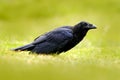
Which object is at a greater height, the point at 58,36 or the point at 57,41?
the point at 58,36

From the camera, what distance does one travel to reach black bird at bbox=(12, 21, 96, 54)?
14.7 meters

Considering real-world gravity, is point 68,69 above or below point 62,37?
below

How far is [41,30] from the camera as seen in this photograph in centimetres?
3144

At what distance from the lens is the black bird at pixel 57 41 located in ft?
48.1

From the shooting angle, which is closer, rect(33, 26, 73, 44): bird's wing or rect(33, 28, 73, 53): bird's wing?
rect(33, 28, 73, 53): bird's wing

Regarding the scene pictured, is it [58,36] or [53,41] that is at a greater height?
[58,36]

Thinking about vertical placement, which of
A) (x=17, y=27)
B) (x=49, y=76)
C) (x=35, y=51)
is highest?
(x=17, y=27)

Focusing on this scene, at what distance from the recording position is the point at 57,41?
14.8 meters

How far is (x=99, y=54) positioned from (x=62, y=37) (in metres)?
1.39

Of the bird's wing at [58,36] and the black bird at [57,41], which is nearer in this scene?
the black bird at [57,41]

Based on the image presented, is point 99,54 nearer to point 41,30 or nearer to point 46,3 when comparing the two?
point 41,30

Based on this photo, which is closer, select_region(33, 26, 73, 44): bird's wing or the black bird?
the black bird

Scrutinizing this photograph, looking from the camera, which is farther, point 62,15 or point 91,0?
point 91,0

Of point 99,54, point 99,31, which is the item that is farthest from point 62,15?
point 99,54
